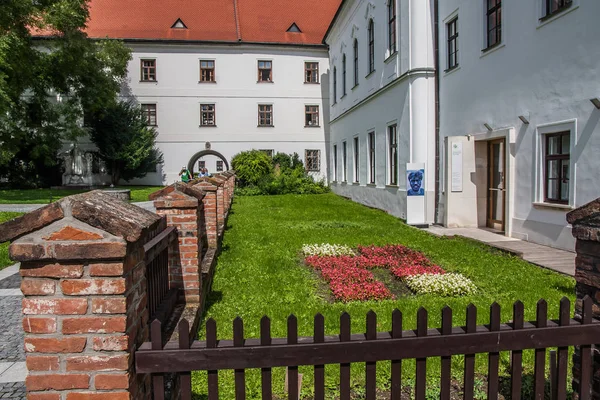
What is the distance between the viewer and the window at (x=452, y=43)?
42.3 feet

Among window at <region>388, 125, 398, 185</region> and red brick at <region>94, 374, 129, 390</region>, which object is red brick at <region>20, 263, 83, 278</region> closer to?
red brick at <region>94, 374, 129, 390</region>

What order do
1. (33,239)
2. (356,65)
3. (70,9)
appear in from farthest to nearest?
(70,9) → (356,65) → (33,239)

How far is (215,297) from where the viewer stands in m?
5.82

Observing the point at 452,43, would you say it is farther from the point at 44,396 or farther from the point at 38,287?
the point at 44,396

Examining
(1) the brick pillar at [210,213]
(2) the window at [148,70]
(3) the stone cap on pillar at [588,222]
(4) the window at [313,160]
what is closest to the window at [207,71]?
(2) the window at [148,70]

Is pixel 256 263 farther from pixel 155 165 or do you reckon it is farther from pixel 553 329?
pixel 155 165

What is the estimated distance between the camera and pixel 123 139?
2841 centimetres

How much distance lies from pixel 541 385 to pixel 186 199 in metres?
3.56

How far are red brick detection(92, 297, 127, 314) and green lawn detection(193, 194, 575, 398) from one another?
1.68 m

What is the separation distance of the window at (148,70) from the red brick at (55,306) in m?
30.8

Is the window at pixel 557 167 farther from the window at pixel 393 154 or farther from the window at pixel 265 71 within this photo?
the window at pixel 265 71

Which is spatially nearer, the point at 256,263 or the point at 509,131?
the point at 256,263

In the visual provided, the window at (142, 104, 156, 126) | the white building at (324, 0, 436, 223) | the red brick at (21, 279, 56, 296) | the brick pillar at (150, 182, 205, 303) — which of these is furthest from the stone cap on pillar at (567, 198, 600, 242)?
the window at (142, 104, 156, 126)

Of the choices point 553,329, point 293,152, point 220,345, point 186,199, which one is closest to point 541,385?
point 553,329
